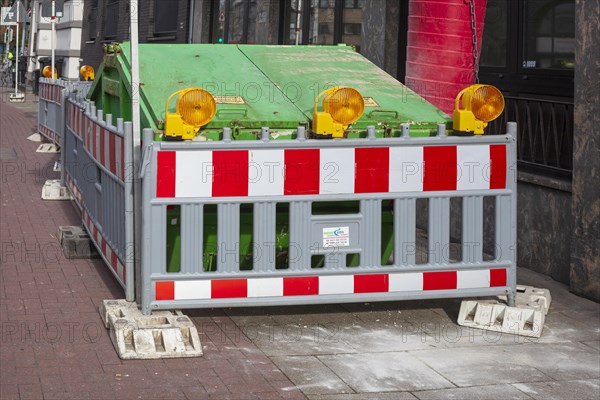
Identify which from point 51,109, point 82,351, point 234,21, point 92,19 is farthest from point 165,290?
point 92,19

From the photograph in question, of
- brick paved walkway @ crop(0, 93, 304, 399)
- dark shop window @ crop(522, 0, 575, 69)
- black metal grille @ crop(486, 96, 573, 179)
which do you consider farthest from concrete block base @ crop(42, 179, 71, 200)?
dark shop window @ crop(522, 0, 575, 69)

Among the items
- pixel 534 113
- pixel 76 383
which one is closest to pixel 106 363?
pixel 76 383

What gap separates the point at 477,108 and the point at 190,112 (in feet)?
6.32

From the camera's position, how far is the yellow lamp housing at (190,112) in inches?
269

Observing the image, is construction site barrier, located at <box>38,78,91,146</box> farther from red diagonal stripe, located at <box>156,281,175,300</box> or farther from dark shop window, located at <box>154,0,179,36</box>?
red diagonal stripe, located at <box>156,281,175,300</box>

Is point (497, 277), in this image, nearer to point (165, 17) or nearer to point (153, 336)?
point (153, 336)

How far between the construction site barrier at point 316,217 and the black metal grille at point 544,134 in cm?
201

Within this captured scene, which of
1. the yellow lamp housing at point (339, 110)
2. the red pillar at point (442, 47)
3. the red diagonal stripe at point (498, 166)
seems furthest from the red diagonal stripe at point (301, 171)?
the red pillar at point (442, 47)

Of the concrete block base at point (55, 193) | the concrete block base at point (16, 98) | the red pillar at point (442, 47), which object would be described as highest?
the concrete block base at point (16, 98)

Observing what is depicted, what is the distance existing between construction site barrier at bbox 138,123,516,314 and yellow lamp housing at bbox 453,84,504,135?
0.14 meters

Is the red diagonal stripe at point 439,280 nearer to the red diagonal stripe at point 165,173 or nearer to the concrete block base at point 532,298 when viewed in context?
the concrete block base at point 532,298

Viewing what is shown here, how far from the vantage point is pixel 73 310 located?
7.52 metres

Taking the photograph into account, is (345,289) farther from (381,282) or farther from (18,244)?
(18,244)

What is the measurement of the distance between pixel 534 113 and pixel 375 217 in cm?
332
